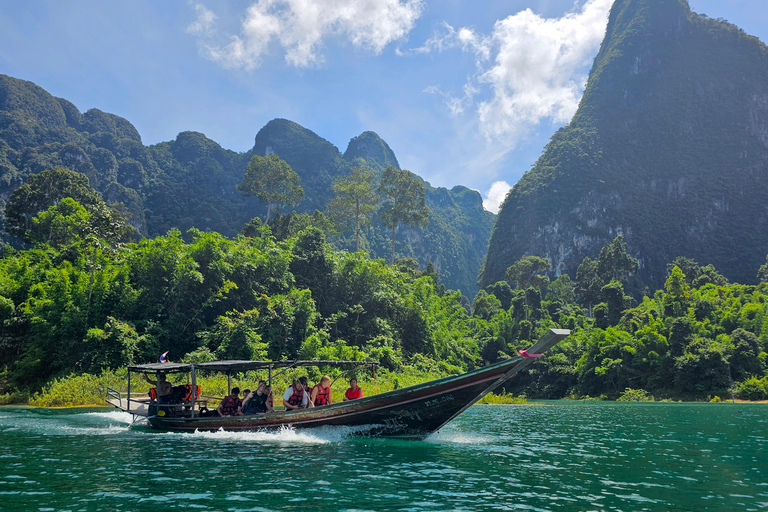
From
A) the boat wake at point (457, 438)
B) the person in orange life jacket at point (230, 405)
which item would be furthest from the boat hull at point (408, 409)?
the person in orange life jacket at point (230, 405)

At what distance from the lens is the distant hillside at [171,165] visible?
310ft

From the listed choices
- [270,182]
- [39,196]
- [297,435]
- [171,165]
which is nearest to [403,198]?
[270,182]

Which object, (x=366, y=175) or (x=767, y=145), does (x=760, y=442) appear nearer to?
(x=366, y=175)

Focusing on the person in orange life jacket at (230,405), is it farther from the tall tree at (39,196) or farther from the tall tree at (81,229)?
the tall tree at (39,196)

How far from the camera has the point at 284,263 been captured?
37.4m

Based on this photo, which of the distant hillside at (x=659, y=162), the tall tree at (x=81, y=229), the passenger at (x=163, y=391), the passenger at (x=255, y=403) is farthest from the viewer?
the distant hillside at (x=659, y=162)

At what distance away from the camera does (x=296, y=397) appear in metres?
14.9

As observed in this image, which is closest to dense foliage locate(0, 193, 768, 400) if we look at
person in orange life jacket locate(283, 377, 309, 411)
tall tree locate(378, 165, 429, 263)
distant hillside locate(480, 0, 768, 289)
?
tall tree locate(378, 165, 429, 263)

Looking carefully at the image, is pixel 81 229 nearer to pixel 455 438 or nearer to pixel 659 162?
pixel 455 438

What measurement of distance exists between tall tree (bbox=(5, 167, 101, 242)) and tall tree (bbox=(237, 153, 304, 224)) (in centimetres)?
1724

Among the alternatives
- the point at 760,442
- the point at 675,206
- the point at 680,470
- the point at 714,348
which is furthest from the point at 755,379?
the point at 675,206

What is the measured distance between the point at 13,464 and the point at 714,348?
43730 mm

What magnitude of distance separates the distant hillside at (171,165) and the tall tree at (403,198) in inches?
1790

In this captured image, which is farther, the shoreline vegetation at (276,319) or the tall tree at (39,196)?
the tall tree at (39,196)
